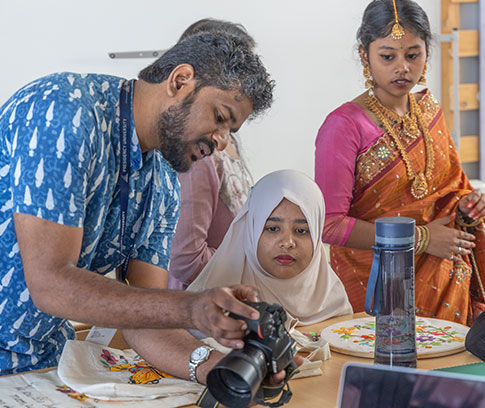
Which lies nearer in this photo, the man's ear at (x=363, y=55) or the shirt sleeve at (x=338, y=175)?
the shirt sleeve at (x=338, y=175)

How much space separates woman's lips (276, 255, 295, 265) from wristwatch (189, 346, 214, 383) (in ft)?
1.82

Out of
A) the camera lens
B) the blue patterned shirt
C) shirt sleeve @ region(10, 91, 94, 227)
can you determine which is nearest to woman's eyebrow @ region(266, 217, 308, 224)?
the blue patterned shirt

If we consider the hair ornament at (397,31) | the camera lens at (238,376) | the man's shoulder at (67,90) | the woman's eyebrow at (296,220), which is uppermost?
the hair ornament at (397,31)

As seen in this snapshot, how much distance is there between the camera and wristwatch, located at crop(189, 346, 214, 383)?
1.37 meters

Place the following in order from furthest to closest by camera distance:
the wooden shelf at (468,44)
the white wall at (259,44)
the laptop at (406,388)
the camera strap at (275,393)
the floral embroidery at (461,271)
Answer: the wooden shelf at (468,44), the white wall at (259,44), the floral embroidery at (461,271), the camera strap at (275,393), the laptop at (406,388)

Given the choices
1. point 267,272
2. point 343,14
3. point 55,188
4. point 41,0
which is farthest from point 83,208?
point 343,14

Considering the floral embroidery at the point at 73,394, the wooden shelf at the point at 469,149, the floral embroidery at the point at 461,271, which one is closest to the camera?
the floral embroidery at the point at 73,394

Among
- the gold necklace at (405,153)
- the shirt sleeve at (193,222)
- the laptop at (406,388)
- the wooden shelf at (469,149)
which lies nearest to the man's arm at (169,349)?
the laptop at (406,388)

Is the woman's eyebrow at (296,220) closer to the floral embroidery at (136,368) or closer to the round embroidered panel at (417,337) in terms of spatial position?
the round embroidered panel at (417,337)

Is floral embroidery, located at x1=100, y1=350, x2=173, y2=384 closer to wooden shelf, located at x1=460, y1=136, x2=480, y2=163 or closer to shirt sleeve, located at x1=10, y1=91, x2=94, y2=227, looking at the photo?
shirt sleeve, located at x1=10, y1=91, x2=94, y2=227

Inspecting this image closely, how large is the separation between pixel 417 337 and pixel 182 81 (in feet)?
2.58

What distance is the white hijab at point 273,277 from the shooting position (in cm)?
188

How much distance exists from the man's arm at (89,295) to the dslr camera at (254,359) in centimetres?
5

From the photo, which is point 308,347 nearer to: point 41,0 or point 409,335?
point 409,335
